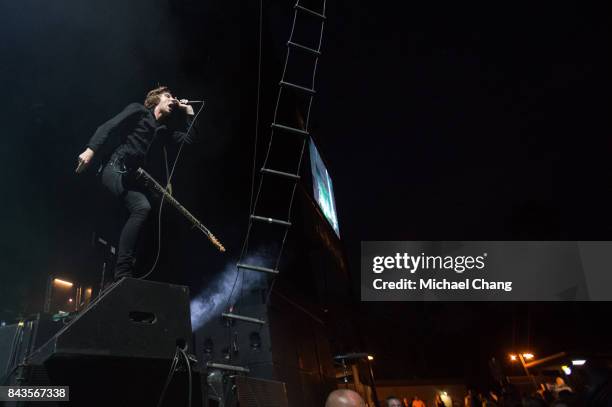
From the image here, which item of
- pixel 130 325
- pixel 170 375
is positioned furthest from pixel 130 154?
pixel 170 375

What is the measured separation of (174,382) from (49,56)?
4.17 m

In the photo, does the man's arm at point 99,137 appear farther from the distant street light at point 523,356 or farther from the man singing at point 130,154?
the distant street light at point 523,356

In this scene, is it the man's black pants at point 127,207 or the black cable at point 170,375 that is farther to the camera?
the man's black pants at point 127,207

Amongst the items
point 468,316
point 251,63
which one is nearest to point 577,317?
point 468,316

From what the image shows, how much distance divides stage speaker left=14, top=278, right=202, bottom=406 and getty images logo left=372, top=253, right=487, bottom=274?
842 cm

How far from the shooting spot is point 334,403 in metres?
3.72

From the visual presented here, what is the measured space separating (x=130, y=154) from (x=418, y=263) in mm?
8760

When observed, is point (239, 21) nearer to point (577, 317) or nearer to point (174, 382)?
point (174, 382)

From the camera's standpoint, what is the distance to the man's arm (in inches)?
115

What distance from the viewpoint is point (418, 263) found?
10656 mm

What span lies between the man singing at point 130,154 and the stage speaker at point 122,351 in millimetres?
707

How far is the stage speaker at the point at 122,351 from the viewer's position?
1.98 m

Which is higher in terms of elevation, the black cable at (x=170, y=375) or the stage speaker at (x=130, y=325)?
the stage speaker at (x=130, y=325)

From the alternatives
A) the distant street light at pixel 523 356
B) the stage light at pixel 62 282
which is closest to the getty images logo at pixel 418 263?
the stage light at pixel 62 282
